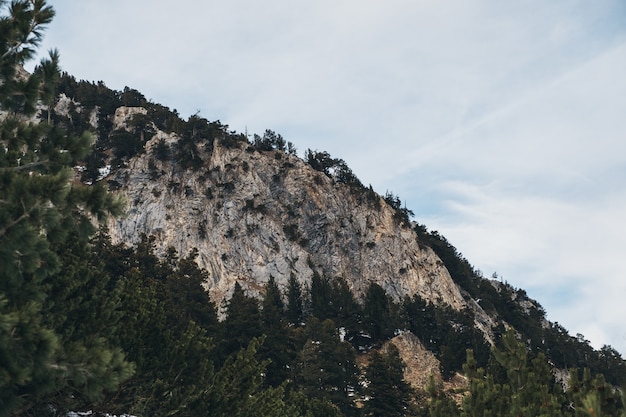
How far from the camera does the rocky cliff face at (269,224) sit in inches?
3068

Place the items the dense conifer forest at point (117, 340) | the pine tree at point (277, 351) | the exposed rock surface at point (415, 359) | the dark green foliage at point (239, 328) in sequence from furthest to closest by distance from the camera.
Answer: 1. the exposed rock surface at point (415, 359)
2. the pine tree at point (277, 351)
3. the dark green foliage at point (239, 328)
4. the dense conifer forest at point (117, 340)

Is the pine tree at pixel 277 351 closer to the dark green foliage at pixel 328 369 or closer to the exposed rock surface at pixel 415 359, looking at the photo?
the dark green foliage at pixel 328 369

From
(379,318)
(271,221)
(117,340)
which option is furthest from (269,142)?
(117,340)

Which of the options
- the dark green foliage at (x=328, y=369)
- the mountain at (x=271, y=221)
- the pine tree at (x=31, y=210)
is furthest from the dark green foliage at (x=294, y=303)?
the pine tree at (x=31, y=210)

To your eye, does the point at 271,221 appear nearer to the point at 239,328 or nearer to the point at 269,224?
the point at 269,224

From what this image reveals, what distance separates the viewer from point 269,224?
82938 mm

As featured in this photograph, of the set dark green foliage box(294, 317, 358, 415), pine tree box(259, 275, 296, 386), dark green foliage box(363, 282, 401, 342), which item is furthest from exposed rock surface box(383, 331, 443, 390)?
pine tree box(259, 275, 296, 386)

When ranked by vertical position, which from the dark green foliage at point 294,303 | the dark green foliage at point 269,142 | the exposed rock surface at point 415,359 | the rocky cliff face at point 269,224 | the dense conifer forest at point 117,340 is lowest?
the dense conifer forest at point 117,340

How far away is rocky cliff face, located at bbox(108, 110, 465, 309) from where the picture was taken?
7794 cm

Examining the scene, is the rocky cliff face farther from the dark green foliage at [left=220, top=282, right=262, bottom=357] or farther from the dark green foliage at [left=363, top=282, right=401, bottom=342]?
the dark green foliage at [left=220, top=282, right=262, bottom=357]

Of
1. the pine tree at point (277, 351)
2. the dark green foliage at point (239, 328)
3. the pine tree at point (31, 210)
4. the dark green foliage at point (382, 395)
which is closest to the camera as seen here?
the pine tree at point (31, 210)

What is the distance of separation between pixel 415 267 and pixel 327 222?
16460 mm

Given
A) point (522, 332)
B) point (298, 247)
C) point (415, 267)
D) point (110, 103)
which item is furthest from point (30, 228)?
point (110, 103)

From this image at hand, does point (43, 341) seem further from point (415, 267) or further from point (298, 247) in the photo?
point (415, 267)
